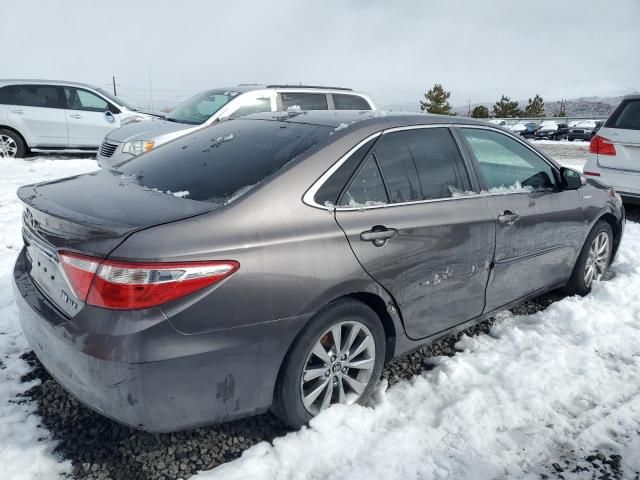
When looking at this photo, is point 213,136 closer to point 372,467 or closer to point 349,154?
point 349,154

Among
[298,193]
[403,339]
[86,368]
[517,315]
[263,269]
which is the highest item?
[298,193]

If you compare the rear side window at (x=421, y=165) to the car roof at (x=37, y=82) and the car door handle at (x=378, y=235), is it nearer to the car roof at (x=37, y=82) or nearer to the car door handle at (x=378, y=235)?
the car door handle at (x=378, y=235)

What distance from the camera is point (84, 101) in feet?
37.9

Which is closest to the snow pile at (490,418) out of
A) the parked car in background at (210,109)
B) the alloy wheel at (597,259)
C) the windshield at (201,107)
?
the alloy wheel at (597,259)

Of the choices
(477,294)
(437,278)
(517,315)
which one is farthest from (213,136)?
(517,315)

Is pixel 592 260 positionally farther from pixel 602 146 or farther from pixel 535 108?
pixel 535 108

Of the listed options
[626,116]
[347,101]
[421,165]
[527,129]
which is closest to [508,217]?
[421,165]

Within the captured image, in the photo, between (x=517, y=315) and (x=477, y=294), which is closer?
(x=477, y=294)

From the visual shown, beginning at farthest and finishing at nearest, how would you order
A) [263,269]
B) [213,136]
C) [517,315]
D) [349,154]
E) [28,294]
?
1. [517,315]
2. [213,136]
3. [349,154]
4. [28,294]
5. [263,269]

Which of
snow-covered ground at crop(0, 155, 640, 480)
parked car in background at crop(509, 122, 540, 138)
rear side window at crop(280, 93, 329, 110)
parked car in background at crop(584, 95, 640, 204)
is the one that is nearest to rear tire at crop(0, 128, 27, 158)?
rear side window at crop(280, 93, 329, 110)

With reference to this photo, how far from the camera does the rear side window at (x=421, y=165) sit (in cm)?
288

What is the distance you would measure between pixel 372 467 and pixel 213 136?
209 centimetres

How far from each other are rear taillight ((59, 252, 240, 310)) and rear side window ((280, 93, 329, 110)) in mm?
6776

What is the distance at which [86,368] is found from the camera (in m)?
2.11
